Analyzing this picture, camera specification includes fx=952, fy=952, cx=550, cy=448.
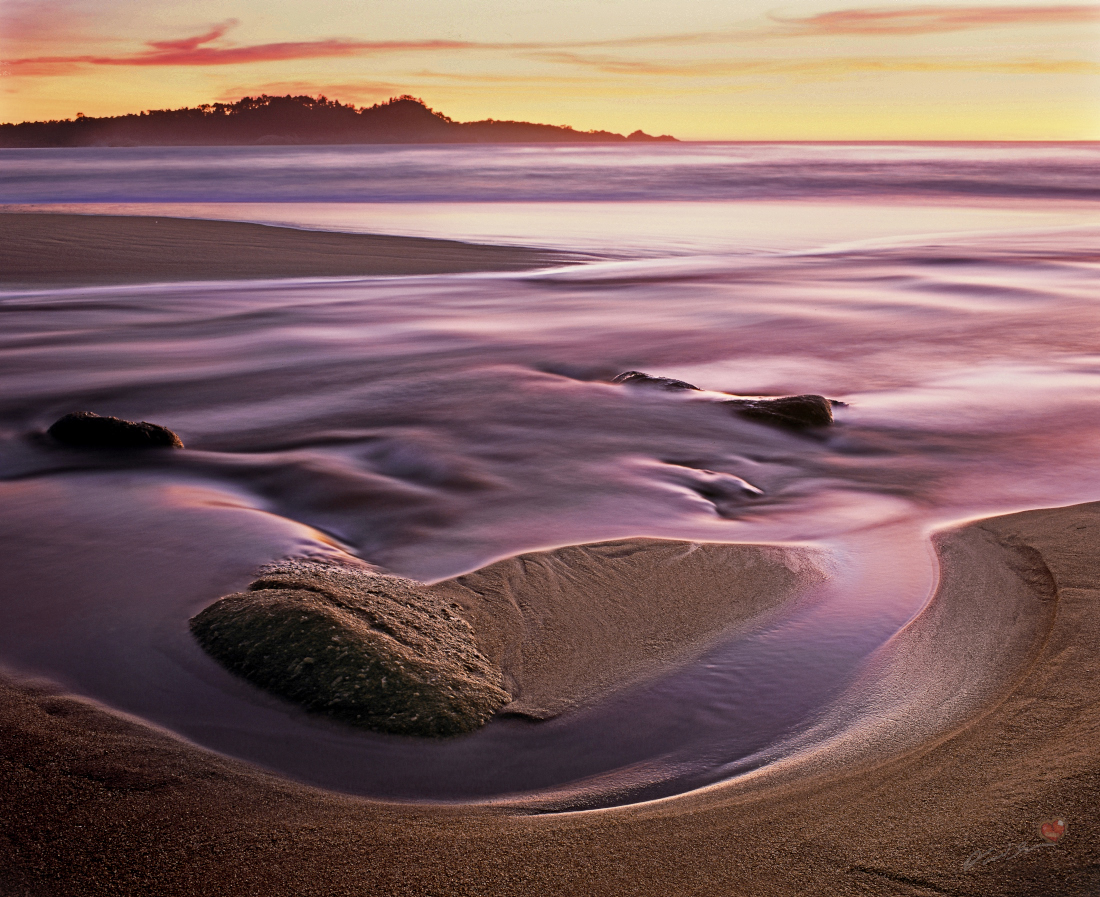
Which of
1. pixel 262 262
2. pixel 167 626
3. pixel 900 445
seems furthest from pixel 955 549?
pixel 262 262

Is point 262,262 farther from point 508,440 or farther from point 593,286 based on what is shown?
point 508,440

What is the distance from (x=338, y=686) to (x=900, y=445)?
340 cm

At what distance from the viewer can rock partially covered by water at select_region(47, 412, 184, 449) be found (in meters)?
4.45

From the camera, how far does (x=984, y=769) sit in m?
2.07

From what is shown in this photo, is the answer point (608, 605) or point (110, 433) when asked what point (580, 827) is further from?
point (110, 433)

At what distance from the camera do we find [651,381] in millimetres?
5992

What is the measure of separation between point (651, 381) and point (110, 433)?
10.2 feet

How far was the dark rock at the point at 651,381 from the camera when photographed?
583 centimetres

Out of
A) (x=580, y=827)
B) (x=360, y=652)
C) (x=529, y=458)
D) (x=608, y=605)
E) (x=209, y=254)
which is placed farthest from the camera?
(x=209, y=254)

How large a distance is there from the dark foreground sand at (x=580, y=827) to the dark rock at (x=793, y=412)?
2.69m

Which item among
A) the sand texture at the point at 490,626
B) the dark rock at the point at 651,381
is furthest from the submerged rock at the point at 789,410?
the sand texture at the point at 490,626
